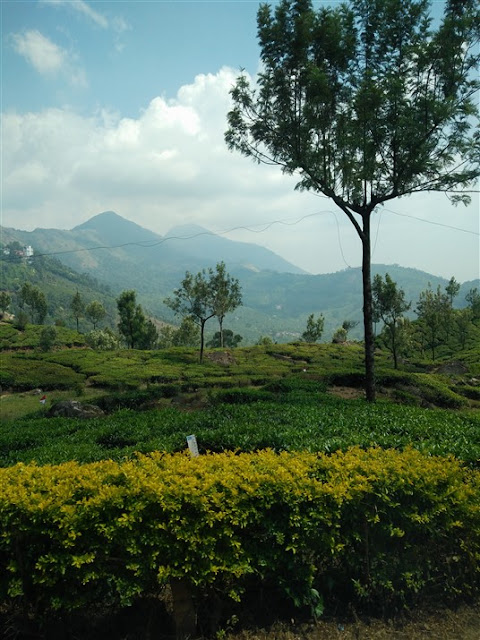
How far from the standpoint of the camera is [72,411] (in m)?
15.2

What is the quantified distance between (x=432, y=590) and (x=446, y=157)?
1343cm

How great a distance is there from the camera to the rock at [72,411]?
15125 mm

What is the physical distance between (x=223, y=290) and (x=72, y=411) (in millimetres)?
28169

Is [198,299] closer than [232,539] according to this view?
No

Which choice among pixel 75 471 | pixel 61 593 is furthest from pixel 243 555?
pixel 75 471

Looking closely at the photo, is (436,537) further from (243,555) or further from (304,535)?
(243,555)

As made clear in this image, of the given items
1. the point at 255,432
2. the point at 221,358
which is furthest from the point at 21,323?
the point at 255,432

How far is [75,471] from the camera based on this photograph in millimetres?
4598

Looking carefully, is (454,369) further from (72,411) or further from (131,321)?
(131,321)

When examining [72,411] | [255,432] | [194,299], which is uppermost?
[194,299]

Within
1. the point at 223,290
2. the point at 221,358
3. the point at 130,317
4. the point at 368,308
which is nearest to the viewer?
the point at 368,308

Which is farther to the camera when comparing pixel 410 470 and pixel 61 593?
pixel 410 470

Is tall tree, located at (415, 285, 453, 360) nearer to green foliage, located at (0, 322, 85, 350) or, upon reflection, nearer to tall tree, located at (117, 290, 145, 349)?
tall tree, located at (117, 290, 145, 349)

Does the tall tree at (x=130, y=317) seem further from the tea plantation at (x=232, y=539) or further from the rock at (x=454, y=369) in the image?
the tea plantation at (x=232, y=539)
